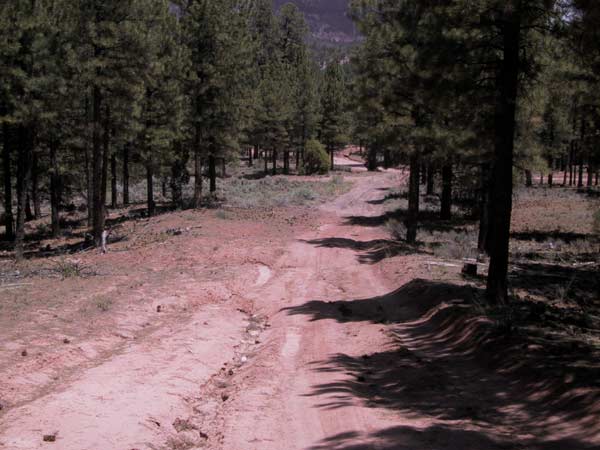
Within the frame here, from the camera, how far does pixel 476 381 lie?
858 cm

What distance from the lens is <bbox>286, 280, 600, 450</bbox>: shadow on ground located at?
21.3 ft

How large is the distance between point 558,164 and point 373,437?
374 feet

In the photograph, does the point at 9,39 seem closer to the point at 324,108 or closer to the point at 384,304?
the point at 384,304

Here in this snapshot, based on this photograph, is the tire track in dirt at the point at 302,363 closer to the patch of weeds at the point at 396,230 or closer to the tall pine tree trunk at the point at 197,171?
the patch of weeds at the point at 396,230

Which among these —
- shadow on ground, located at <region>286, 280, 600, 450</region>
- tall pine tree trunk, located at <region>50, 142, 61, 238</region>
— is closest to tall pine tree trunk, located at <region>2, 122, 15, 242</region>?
tall pine tree trunk, located at <region>50, 142, 61, 238</region>

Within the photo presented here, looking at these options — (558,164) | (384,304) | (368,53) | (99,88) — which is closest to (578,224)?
(368,53)

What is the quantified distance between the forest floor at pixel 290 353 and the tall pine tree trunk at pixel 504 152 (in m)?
1.05

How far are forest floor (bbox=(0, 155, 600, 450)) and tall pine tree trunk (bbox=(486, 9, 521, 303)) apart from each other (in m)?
1.05

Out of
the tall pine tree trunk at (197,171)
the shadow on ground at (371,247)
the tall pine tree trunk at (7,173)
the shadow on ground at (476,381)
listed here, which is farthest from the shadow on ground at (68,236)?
the shadow on ground at (476,381)

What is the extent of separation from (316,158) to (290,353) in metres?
59.7

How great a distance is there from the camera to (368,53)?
22.4m

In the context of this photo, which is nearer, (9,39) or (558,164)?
(9,39)

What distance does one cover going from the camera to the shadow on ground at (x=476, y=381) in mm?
6496

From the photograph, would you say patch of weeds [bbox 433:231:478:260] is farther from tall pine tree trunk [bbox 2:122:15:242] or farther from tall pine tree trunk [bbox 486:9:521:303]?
tall pine tree trunk [bbox 2:122:15:242]
